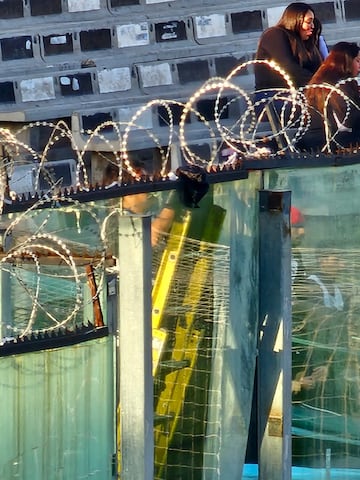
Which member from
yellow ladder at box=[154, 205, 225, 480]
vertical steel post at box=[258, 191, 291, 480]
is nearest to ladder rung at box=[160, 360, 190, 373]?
yellow ladder at box=[154, 205, 225, 480]

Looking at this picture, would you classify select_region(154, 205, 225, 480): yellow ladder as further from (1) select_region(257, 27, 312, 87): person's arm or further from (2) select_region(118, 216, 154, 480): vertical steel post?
(1) select_region(257, 27, 312, 87): person's arm

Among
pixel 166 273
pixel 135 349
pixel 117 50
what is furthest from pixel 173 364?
pixel 117 50

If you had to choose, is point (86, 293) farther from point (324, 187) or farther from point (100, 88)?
point (100, 88)

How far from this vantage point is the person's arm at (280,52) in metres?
8.21

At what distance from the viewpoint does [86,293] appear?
462cm

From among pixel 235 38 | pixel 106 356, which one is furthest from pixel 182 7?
pixel 106 356

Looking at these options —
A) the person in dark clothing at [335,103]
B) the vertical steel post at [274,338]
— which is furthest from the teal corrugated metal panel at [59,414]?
the person in dark clothing at [335,103]

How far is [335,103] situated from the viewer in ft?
24.0

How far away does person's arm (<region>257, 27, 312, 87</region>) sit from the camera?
8.21m

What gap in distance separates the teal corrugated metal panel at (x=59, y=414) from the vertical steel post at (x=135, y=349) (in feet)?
0.43

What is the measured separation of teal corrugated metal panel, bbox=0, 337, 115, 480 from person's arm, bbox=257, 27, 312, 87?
3.92 metres

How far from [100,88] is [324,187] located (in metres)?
6.32

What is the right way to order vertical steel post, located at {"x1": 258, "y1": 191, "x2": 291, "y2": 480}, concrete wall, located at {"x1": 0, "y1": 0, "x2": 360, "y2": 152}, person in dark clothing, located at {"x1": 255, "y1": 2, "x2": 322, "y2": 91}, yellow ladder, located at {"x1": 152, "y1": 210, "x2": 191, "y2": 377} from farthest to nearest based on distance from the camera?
concrete wall, located at {"x1": 0, "y1": 0, "x2": 360, "y2": 152}, person in dark clothing, located at {"x1": 255, "y1": 2, "x2": 322, "y2": 91}, vertical steel post, located at {"x1": 258, "y1": 191, "x2": 291, "y2": 480}, yellow ladder, located at {"x1": 152, "y1": 210, "x2": 191, "y2": 377}

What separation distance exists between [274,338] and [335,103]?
261 centimetres
